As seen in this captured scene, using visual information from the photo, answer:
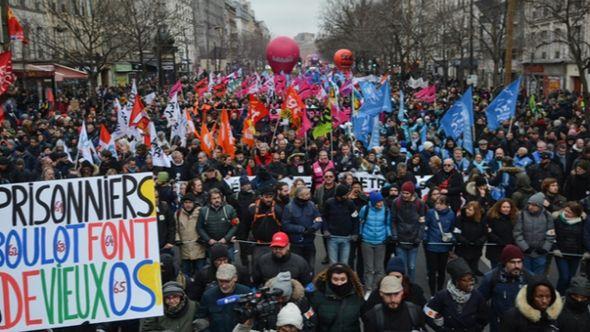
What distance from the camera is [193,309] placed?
15.7ft

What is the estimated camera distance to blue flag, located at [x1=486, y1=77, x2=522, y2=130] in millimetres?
13450

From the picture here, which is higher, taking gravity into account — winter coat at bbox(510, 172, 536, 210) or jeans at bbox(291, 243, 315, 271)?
winter coat at bbox(510, 172, 536, 210)

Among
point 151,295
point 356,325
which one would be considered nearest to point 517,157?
point 356,325

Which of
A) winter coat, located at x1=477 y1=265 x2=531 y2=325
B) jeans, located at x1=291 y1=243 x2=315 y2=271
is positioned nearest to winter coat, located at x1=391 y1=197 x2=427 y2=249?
jeans, located at x1=291 y1=243 x2=315 y2=271

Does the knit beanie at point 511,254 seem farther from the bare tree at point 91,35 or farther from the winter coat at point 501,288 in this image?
the bare tree at point 91,35

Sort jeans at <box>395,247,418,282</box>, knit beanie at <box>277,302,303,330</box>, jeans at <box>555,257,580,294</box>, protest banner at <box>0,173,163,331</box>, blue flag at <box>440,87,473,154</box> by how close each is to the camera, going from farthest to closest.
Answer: blue flag at <box>440,87,473,154</box> < jeans at <box>395,247,418,282</box> < jeans at <box>555,257,580,294</box> < protest banner at <box>0,173,163,331</box> < knit beanie at <box>277,302,303,330</box>

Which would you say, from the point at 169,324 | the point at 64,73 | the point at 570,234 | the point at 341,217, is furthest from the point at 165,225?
the point at 64,73

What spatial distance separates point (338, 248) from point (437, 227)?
1248 millimetres

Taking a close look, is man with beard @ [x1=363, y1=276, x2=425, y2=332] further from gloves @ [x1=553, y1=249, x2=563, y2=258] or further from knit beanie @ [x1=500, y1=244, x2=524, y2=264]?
gloves @ [x1=553, y1=249, x2=563, y2=258]

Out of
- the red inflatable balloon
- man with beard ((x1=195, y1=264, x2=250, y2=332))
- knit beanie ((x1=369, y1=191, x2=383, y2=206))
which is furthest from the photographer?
the red inflatable balloon

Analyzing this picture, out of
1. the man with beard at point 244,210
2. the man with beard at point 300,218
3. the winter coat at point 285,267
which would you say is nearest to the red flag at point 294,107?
the man with beard at point 244,210

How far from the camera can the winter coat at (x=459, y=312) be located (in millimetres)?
4832

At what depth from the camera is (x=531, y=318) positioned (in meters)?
4.37

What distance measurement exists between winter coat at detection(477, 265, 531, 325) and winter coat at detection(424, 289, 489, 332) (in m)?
0.33
